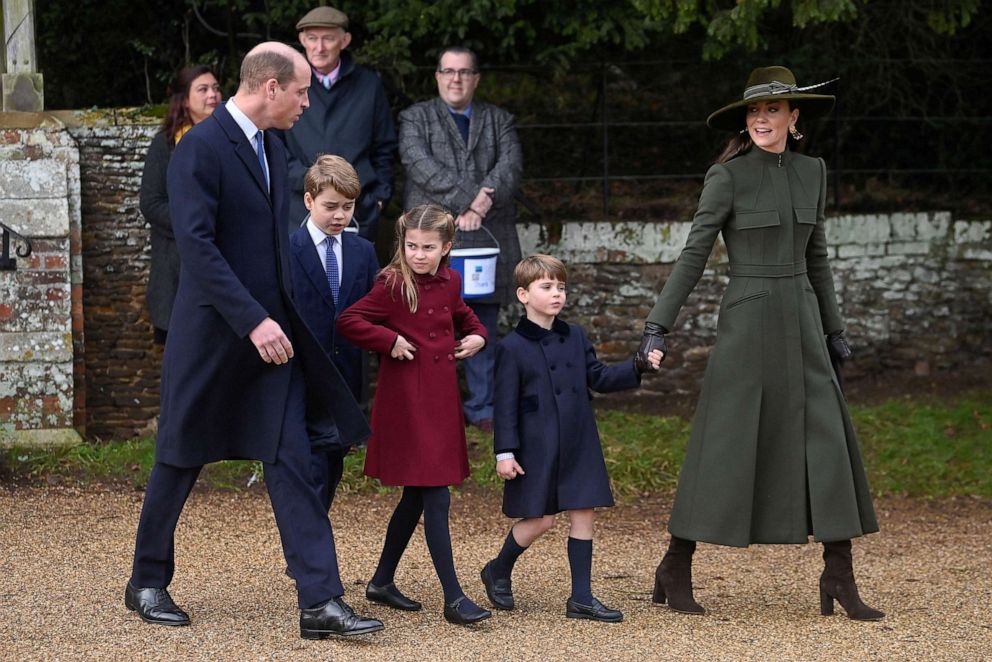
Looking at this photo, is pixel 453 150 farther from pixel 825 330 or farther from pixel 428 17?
pixel 825 330

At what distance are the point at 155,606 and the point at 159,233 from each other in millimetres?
3206

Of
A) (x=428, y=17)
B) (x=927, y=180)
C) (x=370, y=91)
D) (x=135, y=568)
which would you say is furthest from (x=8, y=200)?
(x=927, y=180)

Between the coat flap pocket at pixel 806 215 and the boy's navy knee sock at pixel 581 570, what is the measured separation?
1.37 metres

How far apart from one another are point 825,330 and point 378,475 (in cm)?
173

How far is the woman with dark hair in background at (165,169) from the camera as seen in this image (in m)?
7.37

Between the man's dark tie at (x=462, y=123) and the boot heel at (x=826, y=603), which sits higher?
the man's dark tie at (x=462, y=123)

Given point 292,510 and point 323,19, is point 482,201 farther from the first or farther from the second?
point 292,510

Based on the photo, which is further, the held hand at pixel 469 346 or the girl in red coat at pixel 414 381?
the held hand at pixel 469 346

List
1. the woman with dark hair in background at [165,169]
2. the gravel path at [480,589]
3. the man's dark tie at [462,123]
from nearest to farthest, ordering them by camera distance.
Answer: the gravel path at [480,589]
the woman with dark hair in background at [165,169]
the man's dark tie at [462,123]

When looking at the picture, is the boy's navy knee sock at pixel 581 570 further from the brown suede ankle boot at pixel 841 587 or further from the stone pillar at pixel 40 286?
the stone pillar at pixel 40 286

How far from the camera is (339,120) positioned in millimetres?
7574

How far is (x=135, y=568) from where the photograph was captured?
4.87 metres

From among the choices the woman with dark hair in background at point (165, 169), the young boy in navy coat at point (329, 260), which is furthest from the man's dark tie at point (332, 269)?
the woman with dark hair in background at point (165, 169)

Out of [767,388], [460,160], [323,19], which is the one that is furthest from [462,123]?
[767,388]
